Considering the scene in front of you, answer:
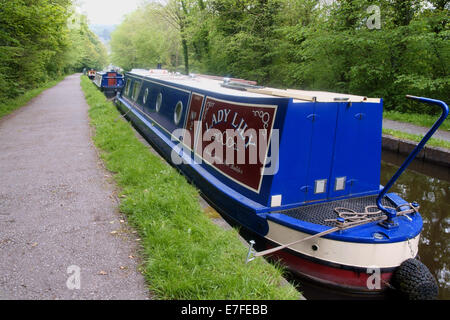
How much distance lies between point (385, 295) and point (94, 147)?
5889mm

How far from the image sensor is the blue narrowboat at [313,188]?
3.25m

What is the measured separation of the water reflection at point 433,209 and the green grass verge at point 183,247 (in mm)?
2057

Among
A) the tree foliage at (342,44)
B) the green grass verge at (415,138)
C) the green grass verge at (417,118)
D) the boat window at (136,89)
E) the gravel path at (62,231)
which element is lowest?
the gravel path at (62,231)

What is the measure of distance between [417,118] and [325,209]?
849cm

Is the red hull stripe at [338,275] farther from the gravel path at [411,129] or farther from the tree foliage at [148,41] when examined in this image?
the tree foliage at [148,41]

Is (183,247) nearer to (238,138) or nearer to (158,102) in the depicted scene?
(238,138)

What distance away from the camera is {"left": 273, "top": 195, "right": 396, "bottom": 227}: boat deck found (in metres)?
3.56

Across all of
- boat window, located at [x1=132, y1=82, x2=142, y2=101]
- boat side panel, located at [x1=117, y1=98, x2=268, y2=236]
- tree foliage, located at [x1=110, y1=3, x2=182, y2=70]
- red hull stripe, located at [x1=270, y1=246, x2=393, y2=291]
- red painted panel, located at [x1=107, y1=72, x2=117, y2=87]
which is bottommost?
red hull stripe, located at [x1=270, y1=246, x2=393, y2=291]

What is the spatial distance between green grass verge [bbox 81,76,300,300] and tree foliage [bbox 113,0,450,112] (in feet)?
28.2

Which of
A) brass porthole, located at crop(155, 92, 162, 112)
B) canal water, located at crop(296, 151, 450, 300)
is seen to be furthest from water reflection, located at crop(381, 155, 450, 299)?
brass porthole, located at crop(155, 92, 162, 112)

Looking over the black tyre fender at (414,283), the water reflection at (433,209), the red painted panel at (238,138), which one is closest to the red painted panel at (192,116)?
the red painted panel at (238,138)

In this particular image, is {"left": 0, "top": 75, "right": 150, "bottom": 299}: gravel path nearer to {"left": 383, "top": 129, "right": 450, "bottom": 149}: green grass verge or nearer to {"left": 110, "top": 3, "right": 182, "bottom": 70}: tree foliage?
{"left": 383, "top": 129, "right": 450, "bottom": 149}: green grass verge

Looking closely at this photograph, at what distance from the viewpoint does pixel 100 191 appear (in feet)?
15.4
